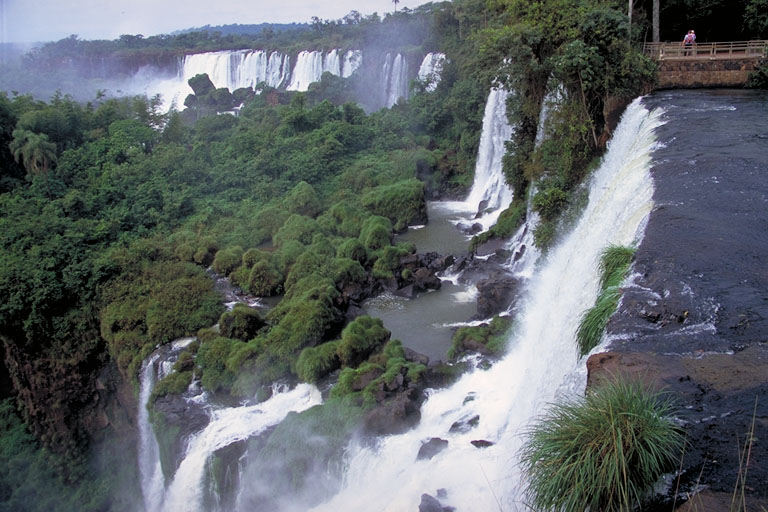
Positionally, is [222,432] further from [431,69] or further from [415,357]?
[431,69]

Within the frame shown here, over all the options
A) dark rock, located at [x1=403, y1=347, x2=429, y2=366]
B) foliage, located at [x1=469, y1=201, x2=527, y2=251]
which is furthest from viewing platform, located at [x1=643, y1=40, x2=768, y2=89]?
dark rock, located at [x1=403, y1=347, x2=429, y2=366]

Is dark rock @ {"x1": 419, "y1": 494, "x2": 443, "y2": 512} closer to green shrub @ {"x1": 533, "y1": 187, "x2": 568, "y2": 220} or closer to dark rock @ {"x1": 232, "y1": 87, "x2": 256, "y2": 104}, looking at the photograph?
green shrub @ {"x1": 533, "y1": 187, "x2": 568, "y2": 220}

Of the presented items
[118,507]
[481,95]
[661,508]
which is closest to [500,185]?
[481,95]

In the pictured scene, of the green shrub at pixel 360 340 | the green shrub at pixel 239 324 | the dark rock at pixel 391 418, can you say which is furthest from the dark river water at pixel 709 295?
the green shrub at pixel 239 324

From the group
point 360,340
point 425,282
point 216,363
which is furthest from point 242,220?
point 360,340

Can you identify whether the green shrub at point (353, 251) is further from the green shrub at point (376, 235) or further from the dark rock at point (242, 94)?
the dark rock at point (242, 94)

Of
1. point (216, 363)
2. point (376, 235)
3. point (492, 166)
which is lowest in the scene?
point (216, 363)

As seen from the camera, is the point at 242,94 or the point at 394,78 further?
the point at 242,94
